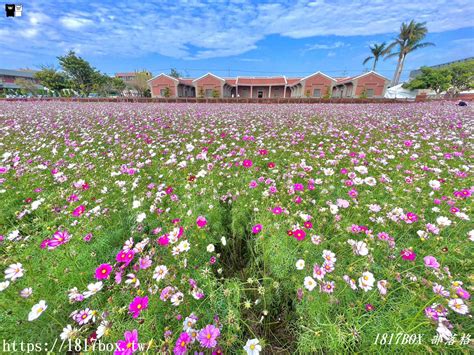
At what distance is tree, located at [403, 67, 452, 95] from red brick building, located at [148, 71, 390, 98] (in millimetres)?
6606

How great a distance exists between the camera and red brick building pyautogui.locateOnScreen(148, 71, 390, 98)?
32562 millimetres

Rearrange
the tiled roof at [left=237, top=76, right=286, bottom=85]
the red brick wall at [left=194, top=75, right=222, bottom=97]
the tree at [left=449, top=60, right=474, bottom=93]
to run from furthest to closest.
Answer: the tiled roof at [left=237, top=76, right=286, bottom=85], the red brick wall at [left=194, top=75, right=222, bottom=97], the tree at [left=449, top=60, right=474, bottom=93]

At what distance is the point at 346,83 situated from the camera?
35.1 meters

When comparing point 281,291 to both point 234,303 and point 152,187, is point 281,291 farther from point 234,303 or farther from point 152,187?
point 152,187

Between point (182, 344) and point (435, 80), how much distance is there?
156 ft

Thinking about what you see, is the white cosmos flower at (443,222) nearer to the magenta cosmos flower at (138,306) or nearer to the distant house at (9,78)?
the magenta cosmos flower at (138,306)

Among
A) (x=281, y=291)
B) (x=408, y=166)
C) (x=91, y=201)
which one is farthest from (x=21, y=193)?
(x=408, y=166)

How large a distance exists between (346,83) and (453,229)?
41.5 m

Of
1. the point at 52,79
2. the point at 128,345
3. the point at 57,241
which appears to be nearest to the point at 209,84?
the point at 52,79

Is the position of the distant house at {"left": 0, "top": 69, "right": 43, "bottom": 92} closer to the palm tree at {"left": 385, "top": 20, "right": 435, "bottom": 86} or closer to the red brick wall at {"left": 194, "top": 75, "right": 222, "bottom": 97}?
the red brick wall at {"left": 194, "top": 75, "right": 222, "bottom": 97}

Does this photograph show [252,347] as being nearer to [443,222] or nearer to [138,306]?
[138,306]

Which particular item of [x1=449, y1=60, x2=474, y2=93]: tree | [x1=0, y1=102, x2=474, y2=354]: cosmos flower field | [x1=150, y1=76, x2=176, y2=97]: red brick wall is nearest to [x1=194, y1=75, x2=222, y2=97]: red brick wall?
[x1=150, y1=76, x2=176, y2=97]: red brick wall

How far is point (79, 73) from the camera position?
4500cm

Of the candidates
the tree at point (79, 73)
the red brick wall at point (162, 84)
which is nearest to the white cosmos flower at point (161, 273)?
the red brick wall at point (162, 84)
